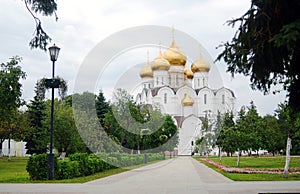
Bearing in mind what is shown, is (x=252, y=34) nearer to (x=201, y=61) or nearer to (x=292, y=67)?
(x=292, y=67)

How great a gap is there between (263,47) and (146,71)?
245 ft

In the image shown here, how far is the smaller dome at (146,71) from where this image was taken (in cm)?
8094

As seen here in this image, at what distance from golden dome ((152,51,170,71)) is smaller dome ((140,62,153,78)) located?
7.65ft

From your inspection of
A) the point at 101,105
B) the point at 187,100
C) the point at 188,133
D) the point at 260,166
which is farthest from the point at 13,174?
the point at 187,100

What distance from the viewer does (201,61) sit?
83625 millimetres

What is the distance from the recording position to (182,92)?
282 feet

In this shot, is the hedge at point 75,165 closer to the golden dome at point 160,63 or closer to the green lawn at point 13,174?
the green lawn at point 13,174

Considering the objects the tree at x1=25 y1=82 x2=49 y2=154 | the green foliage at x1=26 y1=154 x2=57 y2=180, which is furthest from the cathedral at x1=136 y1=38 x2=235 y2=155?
the green foliage at x1=26 y1=154 x2=57 y2=180

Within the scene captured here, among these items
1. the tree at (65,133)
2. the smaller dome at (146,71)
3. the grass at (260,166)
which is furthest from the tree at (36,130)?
the smaller dome at (146,71)

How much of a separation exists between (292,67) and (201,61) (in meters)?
76.5

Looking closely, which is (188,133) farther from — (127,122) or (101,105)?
(127,122)

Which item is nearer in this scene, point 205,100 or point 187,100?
point 187,100

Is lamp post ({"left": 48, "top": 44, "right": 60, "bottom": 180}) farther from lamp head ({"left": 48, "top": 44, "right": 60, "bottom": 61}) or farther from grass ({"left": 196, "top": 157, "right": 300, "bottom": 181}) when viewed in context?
grass ({"left": 196, "top": 157, "right": 300, "bottom": 181})

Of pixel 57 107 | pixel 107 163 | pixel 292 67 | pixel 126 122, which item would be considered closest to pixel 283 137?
pixel 126 122
